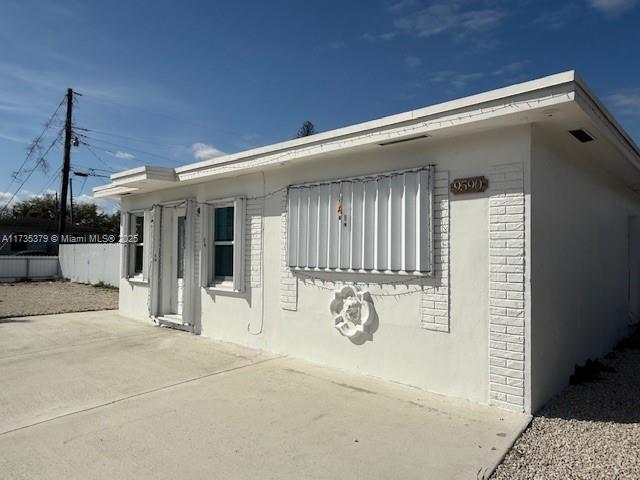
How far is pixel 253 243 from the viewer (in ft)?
23.4

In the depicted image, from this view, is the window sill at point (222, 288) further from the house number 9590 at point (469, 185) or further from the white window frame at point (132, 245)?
the house number 9590 at point (469, 185)

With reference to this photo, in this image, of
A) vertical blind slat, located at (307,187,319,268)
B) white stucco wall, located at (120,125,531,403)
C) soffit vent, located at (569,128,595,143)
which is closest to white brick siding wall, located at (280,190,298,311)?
white stucco wall, located at (120,125,531,403)

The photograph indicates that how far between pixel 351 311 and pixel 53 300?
11.9m

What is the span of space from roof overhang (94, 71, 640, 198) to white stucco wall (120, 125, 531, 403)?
0.78ft

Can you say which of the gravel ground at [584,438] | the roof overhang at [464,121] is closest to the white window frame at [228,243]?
the roof overhang at [464,121]

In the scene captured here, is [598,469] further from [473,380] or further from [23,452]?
[23,452]

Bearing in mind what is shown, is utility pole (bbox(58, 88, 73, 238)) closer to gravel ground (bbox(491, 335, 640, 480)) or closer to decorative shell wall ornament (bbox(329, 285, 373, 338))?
decorative shell wall ornament (bbox(329, 285, 373, 338))

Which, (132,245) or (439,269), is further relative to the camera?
(132,245)

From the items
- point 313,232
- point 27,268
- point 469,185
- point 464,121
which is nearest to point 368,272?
point 313,232

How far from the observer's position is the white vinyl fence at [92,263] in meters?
19.1

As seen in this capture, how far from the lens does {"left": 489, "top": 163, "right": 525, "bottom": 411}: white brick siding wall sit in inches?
170

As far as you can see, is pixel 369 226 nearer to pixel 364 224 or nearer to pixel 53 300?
pixel 364 224

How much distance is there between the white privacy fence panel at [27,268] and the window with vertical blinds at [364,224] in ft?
67.7

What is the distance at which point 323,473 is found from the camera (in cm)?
318
